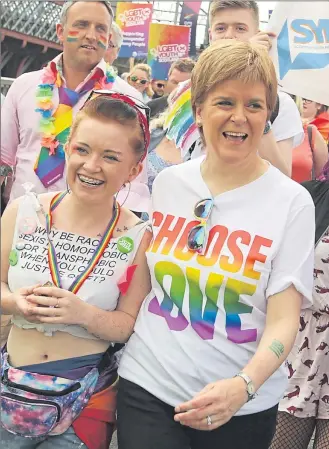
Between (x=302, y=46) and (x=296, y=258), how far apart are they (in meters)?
1.31

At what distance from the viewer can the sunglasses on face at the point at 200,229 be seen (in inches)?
71.3

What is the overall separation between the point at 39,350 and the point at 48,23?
71.8ft

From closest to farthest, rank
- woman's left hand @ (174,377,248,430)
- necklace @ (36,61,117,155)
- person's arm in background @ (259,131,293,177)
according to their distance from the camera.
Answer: woman's left hand @ (174,377,248,430) → person's arm in background @ (259,131,293,177) → necklace @ (36,61,117,155)

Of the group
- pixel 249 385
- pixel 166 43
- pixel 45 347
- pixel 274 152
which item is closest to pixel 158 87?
pixel 166 43

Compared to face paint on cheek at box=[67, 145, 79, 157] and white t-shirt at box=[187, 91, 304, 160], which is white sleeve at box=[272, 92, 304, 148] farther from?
face paint on cheek at box=[67, 145, 79, 157]

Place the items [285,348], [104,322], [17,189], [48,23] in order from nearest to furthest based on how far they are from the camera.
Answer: [285,348] < [104,322] < [17,189] < [48,23]

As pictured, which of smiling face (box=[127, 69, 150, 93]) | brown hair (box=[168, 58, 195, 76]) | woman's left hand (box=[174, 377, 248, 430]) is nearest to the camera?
woman's left hand (box=[174, 377, 248, 430])

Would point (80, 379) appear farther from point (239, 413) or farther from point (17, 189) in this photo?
point (17, 189)

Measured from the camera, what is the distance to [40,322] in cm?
182

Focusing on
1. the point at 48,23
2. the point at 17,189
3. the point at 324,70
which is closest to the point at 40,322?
the point at 17,189

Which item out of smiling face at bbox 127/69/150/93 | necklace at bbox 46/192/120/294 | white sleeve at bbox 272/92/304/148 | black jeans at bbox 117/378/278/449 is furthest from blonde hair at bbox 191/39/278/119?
smiling face at bbox 127/69/150/93

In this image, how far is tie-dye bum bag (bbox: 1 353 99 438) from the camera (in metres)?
1.79

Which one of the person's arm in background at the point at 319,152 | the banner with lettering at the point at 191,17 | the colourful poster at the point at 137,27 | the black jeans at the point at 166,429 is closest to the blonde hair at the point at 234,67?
the black jeans at the point at 166,429

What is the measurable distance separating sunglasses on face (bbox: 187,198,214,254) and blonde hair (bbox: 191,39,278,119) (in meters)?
0.31
